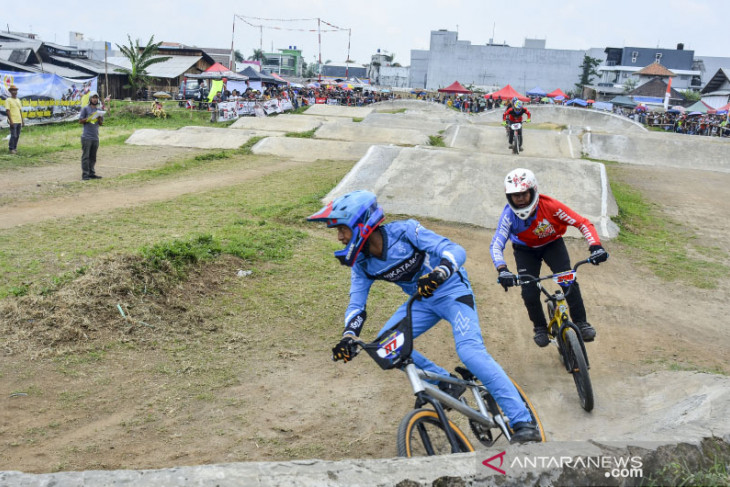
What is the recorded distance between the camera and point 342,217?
3.78 metres

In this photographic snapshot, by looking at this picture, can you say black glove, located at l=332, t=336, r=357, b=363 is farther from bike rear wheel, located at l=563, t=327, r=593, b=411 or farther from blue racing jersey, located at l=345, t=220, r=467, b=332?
bike rear wheel, located at l=563, t=327, r=593, b=411

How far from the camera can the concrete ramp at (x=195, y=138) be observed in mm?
20672

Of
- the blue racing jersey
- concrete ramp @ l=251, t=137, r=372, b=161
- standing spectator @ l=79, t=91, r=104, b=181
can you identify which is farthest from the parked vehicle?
the blue racing jersey

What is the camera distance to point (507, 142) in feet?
74.4

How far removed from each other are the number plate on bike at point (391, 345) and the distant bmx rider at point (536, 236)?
170cm

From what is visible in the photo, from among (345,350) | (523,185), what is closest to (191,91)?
(523,185)

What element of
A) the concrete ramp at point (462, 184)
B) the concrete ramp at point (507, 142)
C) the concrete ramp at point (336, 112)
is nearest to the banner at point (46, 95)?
the concrete ramp at point (336, 112)

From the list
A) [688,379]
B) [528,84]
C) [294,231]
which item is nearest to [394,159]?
[294,231]

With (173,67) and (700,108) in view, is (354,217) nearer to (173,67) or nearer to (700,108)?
(173,67)

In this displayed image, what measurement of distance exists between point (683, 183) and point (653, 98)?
184ft

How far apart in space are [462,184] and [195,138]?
39.3ft

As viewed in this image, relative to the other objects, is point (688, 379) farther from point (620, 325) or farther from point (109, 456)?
point (109, 456)

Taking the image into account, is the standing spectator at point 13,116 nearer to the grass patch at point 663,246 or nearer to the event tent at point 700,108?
the grass patch at point 663,246

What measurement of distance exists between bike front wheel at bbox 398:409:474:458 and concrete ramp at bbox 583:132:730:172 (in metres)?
19.6
